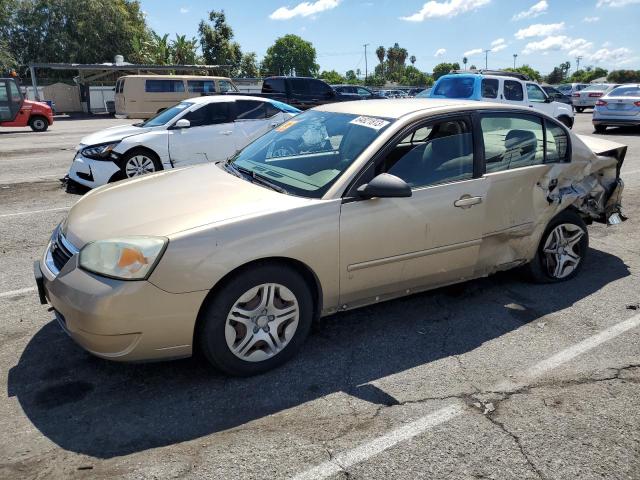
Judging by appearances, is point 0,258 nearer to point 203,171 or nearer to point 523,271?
point 203,171

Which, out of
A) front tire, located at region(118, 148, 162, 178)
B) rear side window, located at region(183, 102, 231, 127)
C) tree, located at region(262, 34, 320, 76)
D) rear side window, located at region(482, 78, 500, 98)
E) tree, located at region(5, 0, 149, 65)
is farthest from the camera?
tree, located at region(262, 34, 320, 76)

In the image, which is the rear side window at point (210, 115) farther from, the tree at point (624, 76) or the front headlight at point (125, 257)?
the tree at point (624, 76)

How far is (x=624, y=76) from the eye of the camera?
2992 inches

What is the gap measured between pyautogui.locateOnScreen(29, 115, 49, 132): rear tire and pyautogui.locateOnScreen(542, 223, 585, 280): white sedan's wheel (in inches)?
841

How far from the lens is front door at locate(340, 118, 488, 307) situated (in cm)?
347

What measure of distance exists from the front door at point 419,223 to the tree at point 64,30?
1904 inches

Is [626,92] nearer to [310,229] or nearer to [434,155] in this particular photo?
[434,155]

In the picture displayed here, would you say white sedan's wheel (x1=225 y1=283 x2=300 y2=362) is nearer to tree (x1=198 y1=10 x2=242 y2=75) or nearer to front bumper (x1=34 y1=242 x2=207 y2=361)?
front bumper (x1=34 y1=242 x2=207 y2=361)

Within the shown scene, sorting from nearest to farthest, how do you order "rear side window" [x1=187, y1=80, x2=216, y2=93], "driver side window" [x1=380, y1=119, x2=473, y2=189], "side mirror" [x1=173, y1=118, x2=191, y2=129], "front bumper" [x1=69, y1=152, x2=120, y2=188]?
"driver side window" [x1=380, y1=119, x2=473, y2=189]
"front bumper" [x1=69, y1=152, x2=120, y2=188]
"side mirror" [x1=173, y1=118, x2=191, y2=129]
"rear side window" [x1=187, y1=80, x2=216, y2=93]

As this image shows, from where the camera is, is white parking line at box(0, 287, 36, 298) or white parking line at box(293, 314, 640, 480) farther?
white parking line at box(0, 287, 36, 298)

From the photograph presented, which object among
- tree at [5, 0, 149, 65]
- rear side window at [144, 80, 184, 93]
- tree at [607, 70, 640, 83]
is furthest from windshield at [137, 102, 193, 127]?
tree at [607, 70, 640, 83]

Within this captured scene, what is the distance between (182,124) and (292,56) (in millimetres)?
117248

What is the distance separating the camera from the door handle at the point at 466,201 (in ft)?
12.7

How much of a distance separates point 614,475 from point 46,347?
339 cm
